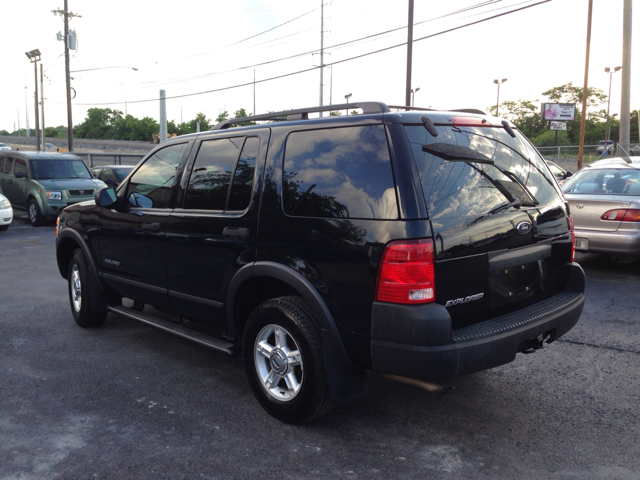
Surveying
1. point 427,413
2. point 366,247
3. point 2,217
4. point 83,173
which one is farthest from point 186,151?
point 83,173

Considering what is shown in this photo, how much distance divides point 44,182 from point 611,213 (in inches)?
542

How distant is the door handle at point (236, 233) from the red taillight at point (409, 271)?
111 cm

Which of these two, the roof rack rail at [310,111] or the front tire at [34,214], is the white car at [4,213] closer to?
the front tire at [34,214]

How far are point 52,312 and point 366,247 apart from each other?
A: 468 cm

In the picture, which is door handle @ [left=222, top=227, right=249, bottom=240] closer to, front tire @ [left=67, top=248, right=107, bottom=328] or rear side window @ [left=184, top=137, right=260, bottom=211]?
rear side window @ [left=184, top=137, right=260, bottom=211]

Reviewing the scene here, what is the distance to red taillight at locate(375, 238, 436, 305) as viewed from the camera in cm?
291

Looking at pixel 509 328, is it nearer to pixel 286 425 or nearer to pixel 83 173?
pixel 286 425

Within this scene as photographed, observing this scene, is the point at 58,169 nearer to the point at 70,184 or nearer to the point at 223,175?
the point at 70,184

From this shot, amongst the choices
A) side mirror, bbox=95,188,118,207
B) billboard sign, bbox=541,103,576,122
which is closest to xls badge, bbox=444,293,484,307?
side mirror, bbox=95,188,118,207

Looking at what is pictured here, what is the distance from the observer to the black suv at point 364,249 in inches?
117

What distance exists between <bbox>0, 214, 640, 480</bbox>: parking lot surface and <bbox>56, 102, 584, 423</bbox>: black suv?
0.35m

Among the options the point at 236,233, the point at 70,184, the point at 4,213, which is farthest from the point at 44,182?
the point at 236,233

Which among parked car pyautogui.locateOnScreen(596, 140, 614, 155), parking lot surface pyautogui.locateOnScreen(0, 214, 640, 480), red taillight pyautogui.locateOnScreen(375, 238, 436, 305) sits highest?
parked car pyautogui.locateOnScreen(596, 140, 614, 155)

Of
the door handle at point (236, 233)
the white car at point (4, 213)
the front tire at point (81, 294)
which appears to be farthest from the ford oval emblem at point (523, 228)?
the white car at point (4, 213)
